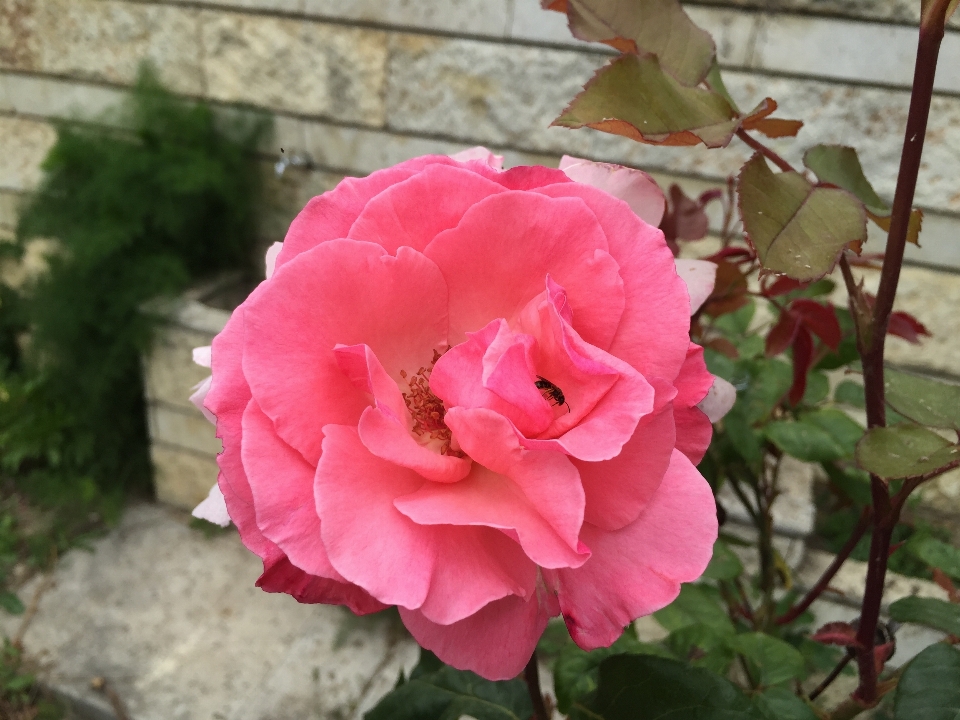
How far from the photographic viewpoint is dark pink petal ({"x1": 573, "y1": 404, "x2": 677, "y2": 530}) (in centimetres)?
31

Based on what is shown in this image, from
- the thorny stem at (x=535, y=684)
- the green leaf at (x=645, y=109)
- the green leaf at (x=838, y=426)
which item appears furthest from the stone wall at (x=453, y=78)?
the thorny stem at (x=535, y=684)

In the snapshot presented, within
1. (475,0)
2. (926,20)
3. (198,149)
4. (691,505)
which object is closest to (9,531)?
(198,149)

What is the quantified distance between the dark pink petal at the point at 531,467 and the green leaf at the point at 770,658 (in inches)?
14.9

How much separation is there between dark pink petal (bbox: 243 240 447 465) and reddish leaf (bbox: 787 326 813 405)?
0.39 m

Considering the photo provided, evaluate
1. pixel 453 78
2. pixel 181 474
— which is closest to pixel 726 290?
pixel 453 78

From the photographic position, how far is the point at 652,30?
400 mm

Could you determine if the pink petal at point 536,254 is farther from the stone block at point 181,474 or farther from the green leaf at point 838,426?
the stone block at point 181,474

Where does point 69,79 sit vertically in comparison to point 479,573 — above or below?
below

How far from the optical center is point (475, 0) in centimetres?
153

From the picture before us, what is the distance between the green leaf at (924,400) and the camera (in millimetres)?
431

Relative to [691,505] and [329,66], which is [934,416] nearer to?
[691,505]

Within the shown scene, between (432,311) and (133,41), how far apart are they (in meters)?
1.95

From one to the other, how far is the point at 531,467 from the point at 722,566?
43 cm

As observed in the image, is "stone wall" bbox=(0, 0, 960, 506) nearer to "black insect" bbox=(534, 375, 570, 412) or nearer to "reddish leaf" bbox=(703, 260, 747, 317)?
"reddish leaf" bbox=(703, 260, 747, 317)
